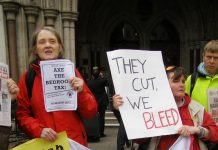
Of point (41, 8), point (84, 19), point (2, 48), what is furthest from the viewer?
point (84, 19)

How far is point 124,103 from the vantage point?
2117mm

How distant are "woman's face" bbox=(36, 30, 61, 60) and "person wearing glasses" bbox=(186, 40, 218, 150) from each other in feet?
3.95

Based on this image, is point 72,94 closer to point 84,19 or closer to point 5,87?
point 5,87

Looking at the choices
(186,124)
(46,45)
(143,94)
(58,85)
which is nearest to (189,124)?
(186,124)

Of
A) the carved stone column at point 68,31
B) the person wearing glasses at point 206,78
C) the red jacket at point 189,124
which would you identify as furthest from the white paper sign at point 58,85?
the carved stone column at point 68,31

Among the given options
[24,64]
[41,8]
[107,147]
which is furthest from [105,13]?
[107,147]

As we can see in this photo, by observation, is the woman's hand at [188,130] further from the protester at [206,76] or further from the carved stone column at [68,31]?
the carved stone column at [68,31]

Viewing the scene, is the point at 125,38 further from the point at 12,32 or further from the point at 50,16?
the point at 12,32

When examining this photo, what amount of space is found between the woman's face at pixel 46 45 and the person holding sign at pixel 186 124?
1.74 ft

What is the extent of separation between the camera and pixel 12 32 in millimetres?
7078

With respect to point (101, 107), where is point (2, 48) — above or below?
above

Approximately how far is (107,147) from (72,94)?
4519 mm

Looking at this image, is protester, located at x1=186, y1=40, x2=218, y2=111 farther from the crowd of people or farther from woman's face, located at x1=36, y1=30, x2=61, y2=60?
woman's face, located at x1=36, y1=30, x2=61, y2=60

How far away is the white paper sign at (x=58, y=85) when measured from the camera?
203 cm
